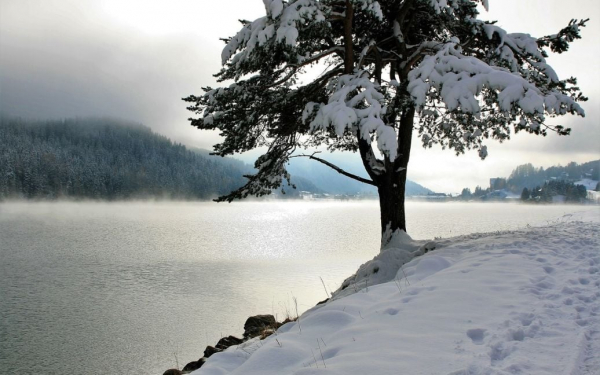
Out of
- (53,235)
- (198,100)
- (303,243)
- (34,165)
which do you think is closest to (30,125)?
(34,165)

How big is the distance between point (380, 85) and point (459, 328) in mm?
6603

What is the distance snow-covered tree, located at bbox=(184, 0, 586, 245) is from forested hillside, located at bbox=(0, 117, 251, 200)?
87.8m

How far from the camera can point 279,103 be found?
10.5 meters

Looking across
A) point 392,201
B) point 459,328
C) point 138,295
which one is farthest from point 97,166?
point 459,328

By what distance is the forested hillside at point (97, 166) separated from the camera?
119875 millimetres

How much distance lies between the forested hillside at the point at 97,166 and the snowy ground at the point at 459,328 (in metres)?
93.9

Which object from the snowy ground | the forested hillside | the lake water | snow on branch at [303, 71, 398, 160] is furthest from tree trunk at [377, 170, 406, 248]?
the forested hillside

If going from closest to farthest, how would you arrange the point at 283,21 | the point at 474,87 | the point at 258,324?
the point at 474,87 → the point at 283,21 → the point at 258,324

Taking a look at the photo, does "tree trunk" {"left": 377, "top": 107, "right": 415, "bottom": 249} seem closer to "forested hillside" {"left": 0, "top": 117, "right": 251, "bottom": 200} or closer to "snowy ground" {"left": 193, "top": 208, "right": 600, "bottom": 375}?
"snowy ground" {"left": 193, "top": 208, "right": 600, "bottom": 375}

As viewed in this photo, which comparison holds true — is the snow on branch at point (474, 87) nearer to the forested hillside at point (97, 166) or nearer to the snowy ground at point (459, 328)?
the snowy ground at point (459, 328)

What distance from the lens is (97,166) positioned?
139 meters

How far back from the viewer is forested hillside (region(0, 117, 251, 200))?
4719 inches

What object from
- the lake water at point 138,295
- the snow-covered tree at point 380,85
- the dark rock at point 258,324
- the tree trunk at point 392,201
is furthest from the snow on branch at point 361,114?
the lake water at point 138,295

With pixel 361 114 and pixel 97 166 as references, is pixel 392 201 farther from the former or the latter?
pixel 97 166
